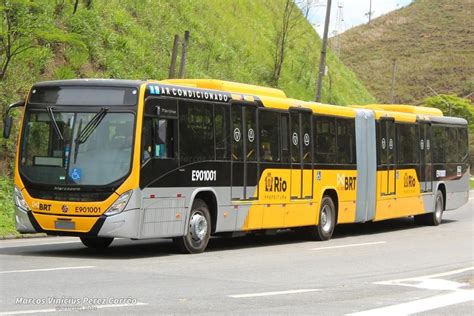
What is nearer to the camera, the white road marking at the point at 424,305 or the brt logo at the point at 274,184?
the white road marking at the point at 424,305

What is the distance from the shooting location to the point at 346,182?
23875mm

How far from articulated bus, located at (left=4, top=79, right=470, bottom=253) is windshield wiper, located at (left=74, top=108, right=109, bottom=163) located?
0.05ft

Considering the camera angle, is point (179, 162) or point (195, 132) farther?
point (195, 132)

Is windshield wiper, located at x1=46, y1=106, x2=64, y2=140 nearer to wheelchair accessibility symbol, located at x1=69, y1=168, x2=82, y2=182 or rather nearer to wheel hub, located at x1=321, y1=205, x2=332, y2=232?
wheelchair accessibility symbol, located at x1=69, y1=168, x2=82, y2=182

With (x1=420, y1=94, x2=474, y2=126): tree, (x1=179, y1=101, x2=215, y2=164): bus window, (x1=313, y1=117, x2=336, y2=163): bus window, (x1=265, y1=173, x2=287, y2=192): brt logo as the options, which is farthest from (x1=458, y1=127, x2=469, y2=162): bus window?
(x1=420, y1=94, x2=474, y2=126): tree

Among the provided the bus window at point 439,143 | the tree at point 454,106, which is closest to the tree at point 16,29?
the bus window at point 439,143

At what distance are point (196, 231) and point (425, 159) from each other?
42.8 ft

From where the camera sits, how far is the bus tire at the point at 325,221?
2250 cm

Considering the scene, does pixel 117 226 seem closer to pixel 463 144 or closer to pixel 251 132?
pixel 251 132

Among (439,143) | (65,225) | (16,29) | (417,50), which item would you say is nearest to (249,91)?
(65,225)

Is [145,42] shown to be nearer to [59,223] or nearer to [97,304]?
[59,223]

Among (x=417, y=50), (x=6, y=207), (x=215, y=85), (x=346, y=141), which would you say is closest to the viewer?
(x=215, y=85)

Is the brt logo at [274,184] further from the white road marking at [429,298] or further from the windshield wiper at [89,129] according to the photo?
the white road marking at [429,298]

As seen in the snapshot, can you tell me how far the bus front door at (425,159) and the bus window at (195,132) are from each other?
38.7ft
